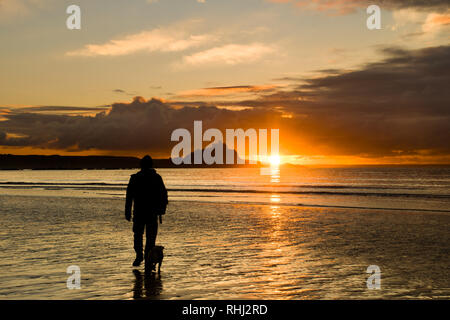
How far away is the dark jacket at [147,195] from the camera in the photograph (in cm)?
958

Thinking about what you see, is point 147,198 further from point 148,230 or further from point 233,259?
point 233,259

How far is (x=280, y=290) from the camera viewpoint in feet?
25.4

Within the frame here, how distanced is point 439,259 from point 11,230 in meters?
13.6

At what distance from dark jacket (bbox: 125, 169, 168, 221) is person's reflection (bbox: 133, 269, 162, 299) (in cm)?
124

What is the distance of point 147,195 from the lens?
9617mm

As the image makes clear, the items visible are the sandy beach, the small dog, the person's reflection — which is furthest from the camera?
the small dog

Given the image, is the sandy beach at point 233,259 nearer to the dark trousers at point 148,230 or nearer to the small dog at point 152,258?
the small dog at point 152,258

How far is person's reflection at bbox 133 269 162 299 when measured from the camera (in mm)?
7414

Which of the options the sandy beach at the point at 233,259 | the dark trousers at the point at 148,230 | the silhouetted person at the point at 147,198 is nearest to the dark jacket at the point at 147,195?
the silhouetted person at the point at 147,198

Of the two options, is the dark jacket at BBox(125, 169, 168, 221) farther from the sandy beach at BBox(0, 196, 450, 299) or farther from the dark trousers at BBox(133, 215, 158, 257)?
the sandy beach at BBox(0, 196, 450, 299)

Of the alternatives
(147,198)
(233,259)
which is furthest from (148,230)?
(233,259)

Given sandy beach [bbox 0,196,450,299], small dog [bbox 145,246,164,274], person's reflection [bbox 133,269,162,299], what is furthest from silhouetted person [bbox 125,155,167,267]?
sandy beach [bbox 0,196,450,299]
